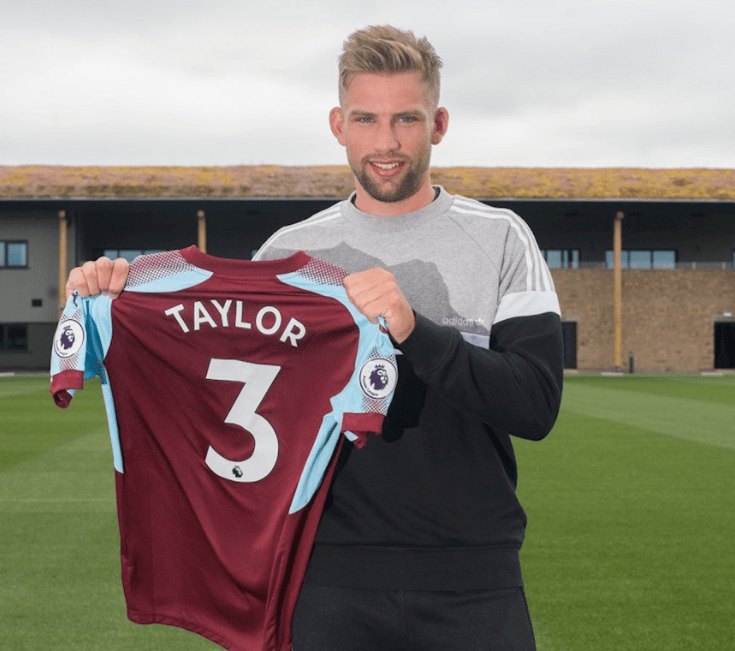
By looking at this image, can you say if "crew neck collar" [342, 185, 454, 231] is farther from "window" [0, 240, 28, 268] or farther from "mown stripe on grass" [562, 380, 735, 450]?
"window" [0, 240, 28, 268]

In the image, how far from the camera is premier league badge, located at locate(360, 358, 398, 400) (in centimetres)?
224

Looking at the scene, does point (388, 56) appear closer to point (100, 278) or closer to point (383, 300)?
point (383, 300)

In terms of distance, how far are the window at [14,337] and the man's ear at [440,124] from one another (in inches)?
1340

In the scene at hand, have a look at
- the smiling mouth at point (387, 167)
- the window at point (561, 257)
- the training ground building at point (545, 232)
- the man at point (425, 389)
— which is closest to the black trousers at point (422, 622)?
the man at point (425, 389)

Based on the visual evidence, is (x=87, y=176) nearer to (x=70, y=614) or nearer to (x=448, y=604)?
(x=70, y=614)

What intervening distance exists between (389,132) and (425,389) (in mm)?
673

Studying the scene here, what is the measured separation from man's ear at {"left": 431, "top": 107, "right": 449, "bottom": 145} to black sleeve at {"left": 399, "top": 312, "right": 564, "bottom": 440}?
22.0 inches

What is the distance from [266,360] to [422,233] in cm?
54

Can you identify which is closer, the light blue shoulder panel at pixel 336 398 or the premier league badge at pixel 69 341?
the light blue shoulder panel at pixel 336 398

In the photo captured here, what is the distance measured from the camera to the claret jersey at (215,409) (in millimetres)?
2359

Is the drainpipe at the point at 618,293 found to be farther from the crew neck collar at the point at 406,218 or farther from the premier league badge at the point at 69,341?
the premier league badge at the point at 69,341

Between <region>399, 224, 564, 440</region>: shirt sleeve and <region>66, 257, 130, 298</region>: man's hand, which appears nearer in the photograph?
<region>399, 224, 564, 440</region>: shirt sleeve

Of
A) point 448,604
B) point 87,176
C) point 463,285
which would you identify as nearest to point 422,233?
point 463,285

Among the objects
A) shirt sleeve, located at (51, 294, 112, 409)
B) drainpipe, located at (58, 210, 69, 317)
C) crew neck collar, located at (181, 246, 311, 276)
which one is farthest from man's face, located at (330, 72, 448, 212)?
drainpipe, located at (58, 210, 69, 317)
